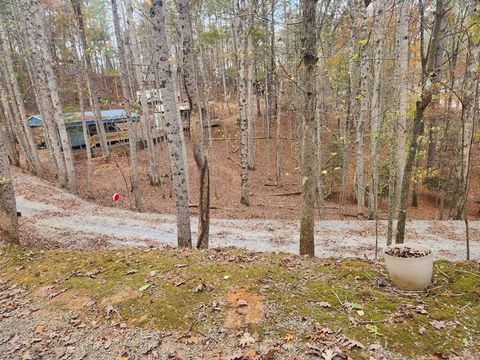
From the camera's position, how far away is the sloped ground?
2865mm

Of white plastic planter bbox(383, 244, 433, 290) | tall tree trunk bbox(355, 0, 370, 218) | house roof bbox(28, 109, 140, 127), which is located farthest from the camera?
house roof bbox(28, 109, 140, 127)

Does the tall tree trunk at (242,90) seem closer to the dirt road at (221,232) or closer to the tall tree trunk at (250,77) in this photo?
the tall tree trunk at (250,77)

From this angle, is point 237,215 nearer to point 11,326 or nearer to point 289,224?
point 289,224

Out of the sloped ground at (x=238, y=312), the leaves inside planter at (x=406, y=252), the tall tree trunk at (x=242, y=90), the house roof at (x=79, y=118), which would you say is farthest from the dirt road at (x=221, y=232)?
the house roof at (x=79, y=118)

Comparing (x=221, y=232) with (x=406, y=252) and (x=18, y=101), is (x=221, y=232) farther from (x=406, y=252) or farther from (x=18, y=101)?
(x=18, y=101)

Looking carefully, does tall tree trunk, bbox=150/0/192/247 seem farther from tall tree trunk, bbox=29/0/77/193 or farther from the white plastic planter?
Result: tall tree trunk, bbox=29/0/77/193

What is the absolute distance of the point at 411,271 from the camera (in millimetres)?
3420

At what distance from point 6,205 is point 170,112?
12.9 ft

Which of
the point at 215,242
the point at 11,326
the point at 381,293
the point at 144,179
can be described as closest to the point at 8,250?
the point at 11,326

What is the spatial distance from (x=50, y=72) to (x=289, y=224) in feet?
36.7

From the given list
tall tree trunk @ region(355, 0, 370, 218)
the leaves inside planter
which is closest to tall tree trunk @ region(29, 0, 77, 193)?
tall tree trunk @ region(355, 0, 370, 218)

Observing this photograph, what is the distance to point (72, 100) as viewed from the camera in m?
33.0

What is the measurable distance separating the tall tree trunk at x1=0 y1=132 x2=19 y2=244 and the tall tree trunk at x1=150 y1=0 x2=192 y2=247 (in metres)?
3.31

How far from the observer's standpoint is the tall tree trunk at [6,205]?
6078 mm
